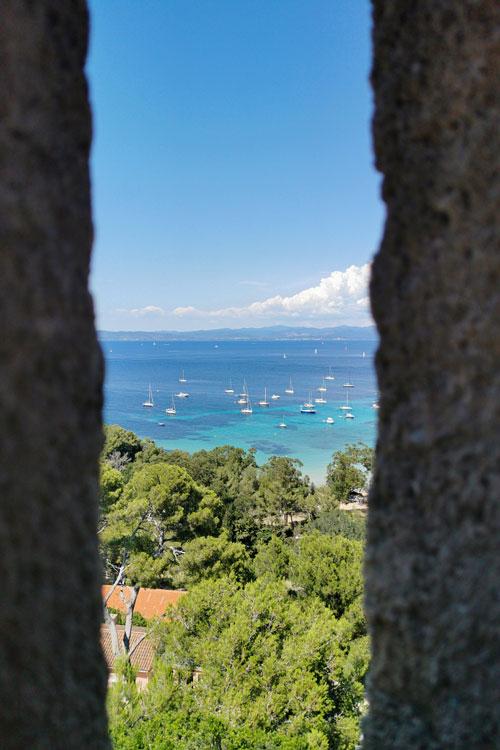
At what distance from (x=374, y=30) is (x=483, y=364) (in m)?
0.89

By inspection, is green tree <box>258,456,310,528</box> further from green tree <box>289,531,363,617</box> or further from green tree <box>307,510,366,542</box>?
green tree <box>289,531,363,617</box>

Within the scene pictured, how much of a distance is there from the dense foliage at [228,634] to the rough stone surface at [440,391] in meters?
6.72

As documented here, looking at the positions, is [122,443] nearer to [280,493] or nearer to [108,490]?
[280,493]

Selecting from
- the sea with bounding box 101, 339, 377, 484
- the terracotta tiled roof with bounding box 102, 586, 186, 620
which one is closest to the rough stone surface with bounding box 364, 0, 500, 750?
the terracotta tiled roof with bounding box 102, 586, 186, 620

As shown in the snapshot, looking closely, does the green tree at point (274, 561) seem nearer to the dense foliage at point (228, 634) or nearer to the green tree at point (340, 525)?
the dense foliage at point (228, 634)

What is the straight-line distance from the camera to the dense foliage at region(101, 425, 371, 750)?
7766 mm

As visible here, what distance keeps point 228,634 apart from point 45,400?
8.96 meters

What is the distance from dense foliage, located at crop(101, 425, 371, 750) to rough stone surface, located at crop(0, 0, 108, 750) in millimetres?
6760

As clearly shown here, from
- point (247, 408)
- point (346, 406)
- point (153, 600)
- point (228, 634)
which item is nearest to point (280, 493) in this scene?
point (153, 600)

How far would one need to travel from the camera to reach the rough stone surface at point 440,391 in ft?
4.02

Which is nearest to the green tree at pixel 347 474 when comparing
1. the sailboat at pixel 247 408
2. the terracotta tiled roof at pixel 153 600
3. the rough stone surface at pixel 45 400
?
the terracotta tiled roof at pixel 153 600

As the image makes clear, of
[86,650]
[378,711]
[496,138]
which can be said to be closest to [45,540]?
[86,650]

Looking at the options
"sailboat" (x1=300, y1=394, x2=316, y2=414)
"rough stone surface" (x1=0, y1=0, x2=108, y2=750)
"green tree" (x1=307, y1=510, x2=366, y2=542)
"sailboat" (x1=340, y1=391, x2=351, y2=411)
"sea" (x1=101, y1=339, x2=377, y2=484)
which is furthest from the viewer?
"sailboat" (x1=300, y1=394, x2=316, y2=414)

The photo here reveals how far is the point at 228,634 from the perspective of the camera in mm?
9086
